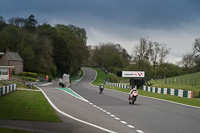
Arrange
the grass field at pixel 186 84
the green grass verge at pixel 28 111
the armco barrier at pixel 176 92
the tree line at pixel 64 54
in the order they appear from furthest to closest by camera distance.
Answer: the tree line at pixel 64 54, the grass field at pixel 186 84, the armco barrier at pixel 176 92, the green grass verge at pixel 28 111

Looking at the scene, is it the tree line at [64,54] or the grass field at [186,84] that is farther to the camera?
the tree line at [64,54]

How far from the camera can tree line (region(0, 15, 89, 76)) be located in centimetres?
9781

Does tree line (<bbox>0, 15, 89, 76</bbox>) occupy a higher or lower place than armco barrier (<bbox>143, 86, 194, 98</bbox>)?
higher

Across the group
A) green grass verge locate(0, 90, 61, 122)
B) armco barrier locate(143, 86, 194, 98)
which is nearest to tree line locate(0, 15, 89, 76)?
armco barrier locate(143, 86, 194, 98)

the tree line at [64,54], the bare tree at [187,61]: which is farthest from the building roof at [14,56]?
the bare tree at [187,61]

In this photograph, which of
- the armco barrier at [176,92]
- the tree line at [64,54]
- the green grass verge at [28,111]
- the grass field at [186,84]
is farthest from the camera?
the tree line at [64,54]

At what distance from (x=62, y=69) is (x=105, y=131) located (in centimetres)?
11061

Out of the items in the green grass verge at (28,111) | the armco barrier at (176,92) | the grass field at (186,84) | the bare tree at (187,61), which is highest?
the bare tree at (187,61)

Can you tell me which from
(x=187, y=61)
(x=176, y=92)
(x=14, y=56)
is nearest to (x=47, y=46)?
(x=14, y=56)

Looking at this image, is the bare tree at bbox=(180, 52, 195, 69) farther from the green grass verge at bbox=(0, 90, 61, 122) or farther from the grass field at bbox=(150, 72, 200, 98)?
the green grass verge at bbox=(0, 90, 61, 122)

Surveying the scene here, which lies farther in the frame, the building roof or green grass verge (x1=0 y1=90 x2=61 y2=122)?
the building roof

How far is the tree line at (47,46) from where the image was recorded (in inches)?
3851

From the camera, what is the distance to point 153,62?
9350 centimetres

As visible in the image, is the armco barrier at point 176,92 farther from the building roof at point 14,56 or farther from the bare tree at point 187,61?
the building roof at point 14,56
